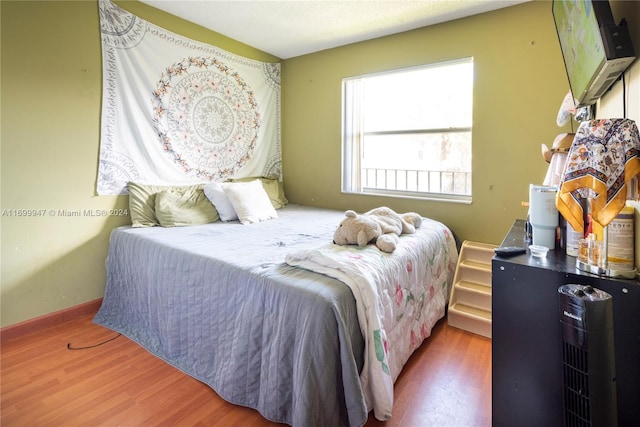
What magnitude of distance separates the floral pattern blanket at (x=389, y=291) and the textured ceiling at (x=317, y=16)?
67.7 inches

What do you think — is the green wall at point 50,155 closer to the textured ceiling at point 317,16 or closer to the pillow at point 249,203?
the textured ceiling at point 317,16

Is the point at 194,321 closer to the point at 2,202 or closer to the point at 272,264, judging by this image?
the point at 272,264

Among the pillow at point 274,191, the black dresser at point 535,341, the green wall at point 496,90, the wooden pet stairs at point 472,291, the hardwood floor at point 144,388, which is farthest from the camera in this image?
the pillow at point 274,191

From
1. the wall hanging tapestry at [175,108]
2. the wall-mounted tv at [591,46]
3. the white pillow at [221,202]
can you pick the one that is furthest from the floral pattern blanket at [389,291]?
the wall hanging tapestry at [175,108]

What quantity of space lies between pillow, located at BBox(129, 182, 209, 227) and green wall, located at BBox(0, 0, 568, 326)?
5.3 inches

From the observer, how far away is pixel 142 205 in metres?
2.55

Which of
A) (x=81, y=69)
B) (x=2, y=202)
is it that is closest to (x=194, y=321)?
(x=2, y=202)

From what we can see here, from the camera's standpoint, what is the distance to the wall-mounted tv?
91 centimetres

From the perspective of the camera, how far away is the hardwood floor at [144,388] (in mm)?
1454

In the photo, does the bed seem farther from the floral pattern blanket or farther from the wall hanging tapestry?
the wall hanging tapestry

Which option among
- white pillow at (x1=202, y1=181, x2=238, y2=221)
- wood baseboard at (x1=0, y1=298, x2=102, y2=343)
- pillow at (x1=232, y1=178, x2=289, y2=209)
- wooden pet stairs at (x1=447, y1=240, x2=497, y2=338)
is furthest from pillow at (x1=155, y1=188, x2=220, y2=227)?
wooden pet stairs at (x1=447, y1=240, x2=497, y2=338)

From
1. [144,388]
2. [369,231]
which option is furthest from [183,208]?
[369,231]

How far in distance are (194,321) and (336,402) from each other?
925 mm

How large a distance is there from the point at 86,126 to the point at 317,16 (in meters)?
1.99
